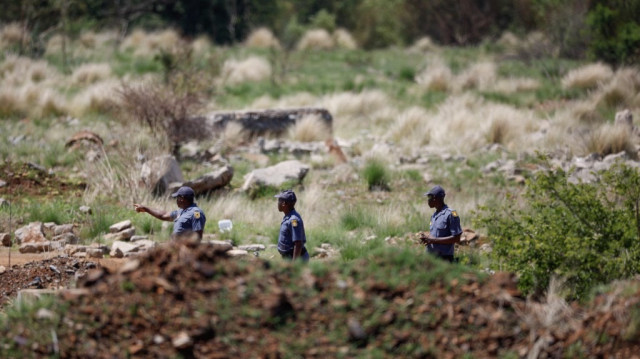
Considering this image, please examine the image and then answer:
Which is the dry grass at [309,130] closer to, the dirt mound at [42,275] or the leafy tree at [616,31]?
the dirt mound at [42,275]

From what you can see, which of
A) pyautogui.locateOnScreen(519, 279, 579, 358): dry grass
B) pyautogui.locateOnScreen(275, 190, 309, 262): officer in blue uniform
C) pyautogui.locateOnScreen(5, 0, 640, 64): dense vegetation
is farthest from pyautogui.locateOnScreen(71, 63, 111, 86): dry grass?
pyautogui.locateOnScreen(519, 279, 579, 358): dry grass

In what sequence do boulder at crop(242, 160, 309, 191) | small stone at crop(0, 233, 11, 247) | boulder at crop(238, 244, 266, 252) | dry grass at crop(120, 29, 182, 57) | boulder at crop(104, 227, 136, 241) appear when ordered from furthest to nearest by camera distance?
dry grass at crop(120, 29, 182, 57) < boulder at crop(242, 160, 309, 191) < boulder at crop(104, 227, 136, 241) < small stone at crop(0, 233, 11, 247) < boulder at crop(238, 244, 266, 252)

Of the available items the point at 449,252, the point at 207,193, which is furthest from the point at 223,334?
→ the point at 207,193

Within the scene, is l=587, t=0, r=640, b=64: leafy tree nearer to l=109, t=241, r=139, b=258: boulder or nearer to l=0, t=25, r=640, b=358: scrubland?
l=0, t=25, r=640, b=358: scrubland

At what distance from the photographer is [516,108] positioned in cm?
1917

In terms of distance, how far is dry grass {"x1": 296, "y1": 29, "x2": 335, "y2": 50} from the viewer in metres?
32.0

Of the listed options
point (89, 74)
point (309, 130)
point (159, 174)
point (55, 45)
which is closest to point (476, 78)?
point (309, 130)

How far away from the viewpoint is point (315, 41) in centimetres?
3247

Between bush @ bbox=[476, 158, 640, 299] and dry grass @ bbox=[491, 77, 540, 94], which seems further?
dry grass @ bbox=[491, 77, 540, 94]

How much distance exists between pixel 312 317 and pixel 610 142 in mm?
10611

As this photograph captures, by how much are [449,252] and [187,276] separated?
291 cm

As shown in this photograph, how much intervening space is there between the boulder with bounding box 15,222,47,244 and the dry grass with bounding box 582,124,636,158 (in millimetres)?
9425

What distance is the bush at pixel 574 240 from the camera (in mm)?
6309

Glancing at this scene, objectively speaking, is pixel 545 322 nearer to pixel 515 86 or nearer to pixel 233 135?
pixel 233 135
